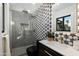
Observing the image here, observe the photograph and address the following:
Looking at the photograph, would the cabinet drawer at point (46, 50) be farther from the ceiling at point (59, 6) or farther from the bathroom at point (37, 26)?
the ceiling at point (59, 6)

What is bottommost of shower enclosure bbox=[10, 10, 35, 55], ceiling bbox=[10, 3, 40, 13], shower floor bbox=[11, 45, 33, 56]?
shower floor bbox=[11, 45, 33, 56]

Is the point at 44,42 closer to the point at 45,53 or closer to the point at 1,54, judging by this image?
the point at 45,53

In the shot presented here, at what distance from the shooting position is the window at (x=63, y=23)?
5.35ft

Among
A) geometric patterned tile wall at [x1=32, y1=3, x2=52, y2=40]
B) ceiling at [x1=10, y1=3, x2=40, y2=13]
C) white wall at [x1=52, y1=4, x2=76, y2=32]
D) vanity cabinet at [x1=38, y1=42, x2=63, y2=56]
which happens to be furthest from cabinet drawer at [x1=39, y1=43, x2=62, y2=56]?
ceiling at [x1=10, y1=3, x2=40, y2=13]

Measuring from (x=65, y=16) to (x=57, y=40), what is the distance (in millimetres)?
426

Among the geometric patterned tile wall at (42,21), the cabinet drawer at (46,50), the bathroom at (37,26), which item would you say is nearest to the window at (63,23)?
the bathroom at (37,26)

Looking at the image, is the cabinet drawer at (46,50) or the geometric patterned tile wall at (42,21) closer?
the cabinet drawer at (46,50)

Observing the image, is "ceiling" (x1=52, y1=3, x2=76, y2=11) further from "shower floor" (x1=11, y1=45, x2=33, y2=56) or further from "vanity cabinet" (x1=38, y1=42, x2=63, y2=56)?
"shower floor" (x1=11, y1=45, x2=33, y2=56)

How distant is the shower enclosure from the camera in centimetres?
165

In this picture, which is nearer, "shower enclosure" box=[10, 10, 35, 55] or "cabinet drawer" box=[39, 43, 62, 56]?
"cabinet drawer" box=[39, 43, 62, 56]

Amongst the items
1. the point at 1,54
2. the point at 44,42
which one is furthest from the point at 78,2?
the point at 1,54

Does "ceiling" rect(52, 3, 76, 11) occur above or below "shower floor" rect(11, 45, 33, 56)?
above

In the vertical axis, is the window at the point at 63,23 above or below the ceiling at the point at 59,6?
below

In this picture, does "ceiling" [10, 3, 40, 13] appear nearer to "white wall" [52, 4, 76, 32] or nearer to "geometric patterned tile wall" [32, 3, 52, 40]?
"geometric patterned tile wall" [32, 3, 52, 40]
